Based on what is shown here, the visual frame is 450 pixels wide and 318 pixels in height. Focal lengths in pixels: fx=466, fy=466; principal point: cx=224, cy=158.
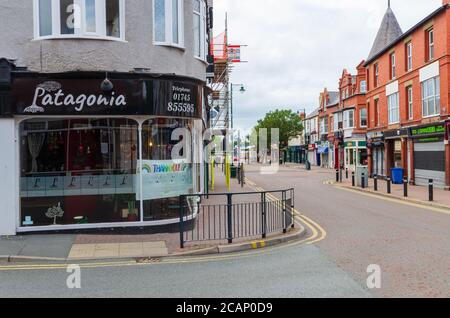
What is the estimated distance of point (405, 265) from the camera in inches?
318

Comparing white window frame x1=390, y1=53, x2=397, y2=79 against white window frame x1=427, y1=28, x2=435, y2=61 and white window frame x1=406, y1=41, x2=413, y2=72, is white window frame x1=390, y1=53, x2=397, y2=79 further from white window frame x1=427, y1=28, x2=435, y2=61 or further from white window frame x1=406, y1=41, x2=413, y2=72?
white window frame x1=427, y1=28, x2=435, y2=61

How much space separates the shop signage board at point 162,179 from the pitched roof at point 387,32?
29301 mm

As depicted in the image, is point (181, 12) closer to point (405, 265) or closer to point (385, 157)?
point (405, 265)

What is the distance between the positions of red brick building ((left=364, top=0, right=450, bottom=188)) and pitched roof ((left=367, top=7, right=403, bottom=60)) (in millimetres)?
78

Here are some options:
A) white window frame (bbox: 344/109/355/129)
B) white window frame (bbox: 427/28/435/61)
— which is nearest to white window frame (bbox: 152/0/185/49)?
white window frame (bbox: 427/28/435/61)

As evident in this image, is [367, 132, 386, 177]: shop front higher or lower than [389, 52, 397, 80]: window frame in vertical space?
lower

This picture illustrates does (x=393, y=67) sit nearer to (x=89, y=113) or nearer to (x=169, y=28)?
(x=169, y=28)

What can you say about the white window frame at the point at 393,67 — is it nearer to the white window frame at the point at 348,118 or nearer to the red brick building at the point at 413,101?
the red brick building at the point at 413,101

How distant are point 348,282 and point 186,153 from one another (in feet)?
23.7

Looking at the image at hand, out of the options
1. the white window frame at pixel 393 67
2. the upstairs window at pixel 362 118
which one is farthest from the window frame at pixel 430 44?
the upstairs window at pixel 362 118

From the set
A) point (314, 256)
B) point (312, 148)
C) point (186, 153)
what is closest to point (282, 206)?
point (314, 256)

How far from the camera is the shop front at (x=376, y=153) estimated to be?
116 ft

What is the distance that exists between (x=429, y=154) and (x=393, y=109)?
7062 millimetres

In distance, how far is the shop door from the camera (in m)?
24.9
